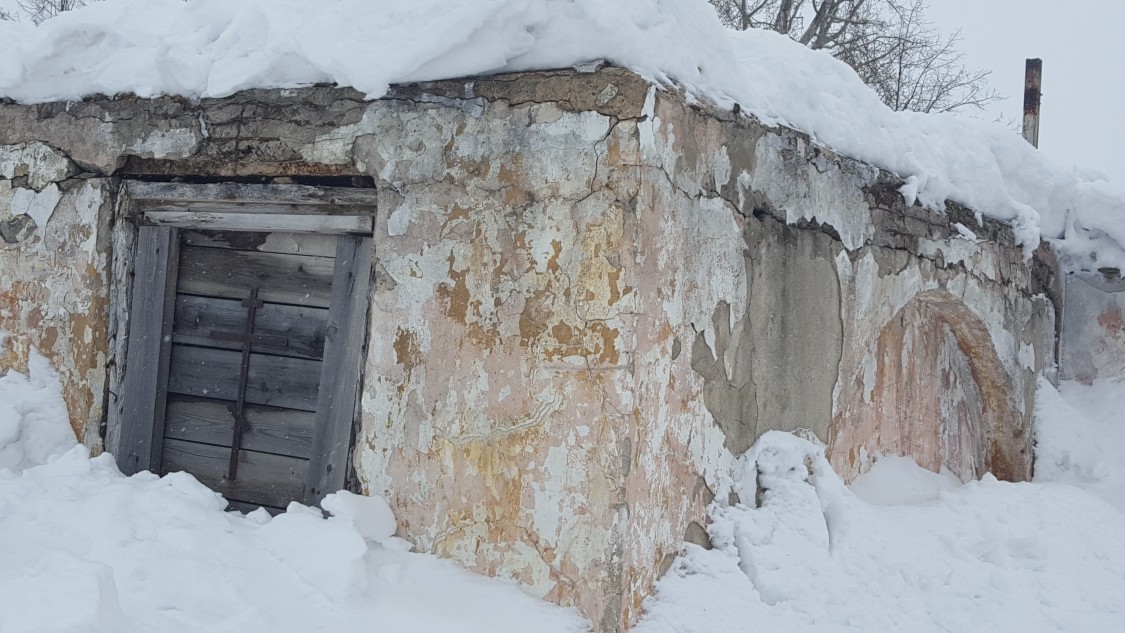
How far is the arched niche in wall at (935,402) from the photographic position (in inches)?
157

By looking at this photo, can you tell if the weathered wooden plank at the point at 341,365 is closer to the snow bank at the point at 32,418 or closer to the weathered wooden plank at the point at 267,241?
the weathered wooden plank at the point at 267,241

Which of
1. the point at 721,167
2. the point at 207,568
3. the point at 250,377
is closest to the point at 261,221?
the point at 250,377

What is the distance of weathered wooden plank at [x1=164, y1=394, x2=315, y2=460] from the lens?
3.00 m

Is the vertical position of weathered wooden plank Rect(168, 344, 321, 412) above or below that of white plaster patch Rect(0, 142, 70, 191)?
below

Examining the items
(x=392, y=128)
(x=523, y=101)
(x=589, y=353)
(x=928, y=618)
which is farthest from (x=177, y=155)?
(x=928, y=618)

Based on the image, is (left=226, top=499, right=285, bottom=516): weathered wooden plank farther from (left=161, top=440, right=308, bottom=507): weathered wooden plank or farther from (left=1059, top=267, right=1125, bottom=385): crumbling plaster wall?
(left=1059, top=267, right=1125, bottom=385): crumbling plaster wall

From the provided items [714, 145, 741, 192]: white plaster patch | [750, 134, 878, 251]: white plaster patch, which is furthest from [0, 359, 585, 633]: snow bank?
[750, 134, 878, 251]: white plaster patch

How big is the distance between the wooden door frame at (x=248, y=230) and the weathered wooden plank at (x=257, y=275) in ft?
0.21

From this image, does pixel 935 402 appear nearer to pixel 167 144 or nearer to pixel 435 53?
pixel 435 53

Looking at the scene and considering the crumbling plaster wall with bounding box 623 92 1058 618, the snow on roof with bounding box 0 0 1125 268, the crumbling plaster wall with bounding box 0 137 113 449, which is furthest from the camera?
the crumbling plaster wall with bounding box 0 137 113 449

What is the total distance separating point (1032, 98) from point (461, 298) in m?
6.48

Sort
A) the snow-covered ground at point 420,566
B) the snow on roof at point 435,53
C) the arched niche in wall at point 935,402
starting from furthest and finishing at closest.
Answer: the arched niche in wall at point 935,402 < the snow on roof at point 435,53 < the snow-covered ground at point 420,566

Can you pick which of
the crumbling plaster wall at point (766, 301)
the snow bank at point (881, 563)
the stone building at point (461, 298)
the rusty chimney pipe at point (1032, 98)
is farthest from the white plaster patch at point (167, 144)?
the rusty chimney pipe at point (1032, 98)

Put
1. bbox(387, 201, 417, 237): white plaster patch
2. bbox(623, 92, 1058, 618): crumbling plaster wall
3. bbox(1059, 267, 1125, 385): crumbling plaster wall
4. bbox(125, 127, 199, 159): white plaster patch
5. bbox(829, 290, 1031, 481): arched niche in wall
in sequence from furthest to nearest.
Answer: bbox(1059, 267, 1125, 385): crumbling plaster wall < bbox(829, 290, 1031, 481): arched niche in wall < bbox(125, 127, 199, 159): white plaster patch < bbox(387, 201, 417, 237): white plaster patch < bbox(623, 92, 1058, 618): crumbling plaster wall
